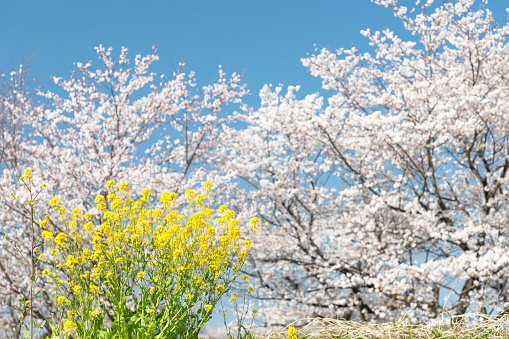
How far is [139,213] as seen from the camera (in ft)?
12.2

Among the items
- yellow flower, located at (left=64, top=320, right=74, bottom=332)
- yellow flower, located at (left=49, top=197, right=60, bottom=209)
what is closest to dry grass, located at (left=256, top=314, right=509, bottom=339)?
yellow flower, located at (left=64, top=320, right=74, bottom=332)

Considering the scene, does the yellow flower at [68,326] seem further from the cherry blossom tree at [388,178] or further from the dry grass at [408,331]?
the cherry blossom tree at [388,178]

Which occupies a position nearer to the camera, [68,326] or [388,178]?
[68,326]

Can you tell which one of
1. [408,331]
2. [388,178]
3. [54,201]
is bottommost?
[408,331]

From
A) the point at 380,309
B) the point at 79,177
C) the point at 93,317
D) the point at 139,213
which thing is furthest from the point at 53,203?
the point at 380,309

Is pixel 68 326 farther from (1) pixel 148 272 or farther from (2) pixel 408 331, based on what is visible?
(2) pixel 408 331

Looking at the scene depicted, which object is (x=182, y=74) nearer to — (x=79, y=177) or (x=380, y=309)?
(x=79, y=177)

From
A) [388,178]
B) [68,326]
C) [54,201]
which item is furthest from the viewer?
[388,178]

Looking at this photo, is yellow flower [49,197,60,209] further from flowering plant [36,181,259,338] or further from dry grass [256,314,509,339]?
dry grass [256,314,509,339]

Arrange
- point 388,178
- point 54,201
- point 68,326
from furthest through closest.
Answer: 1. point 388,178
2. point 54,201
3. point 68,326

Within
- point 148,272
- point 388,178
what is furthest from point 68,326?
point 388,178

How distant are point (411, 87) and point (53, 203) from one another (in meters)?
7.52

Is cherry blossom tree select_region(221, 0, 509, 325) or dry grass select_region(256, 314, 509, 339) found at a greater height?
cherry blossom tree select_region(221, 0, 509, 325)

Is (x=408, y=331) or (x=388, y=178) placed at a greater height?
(x=388, y=178)
